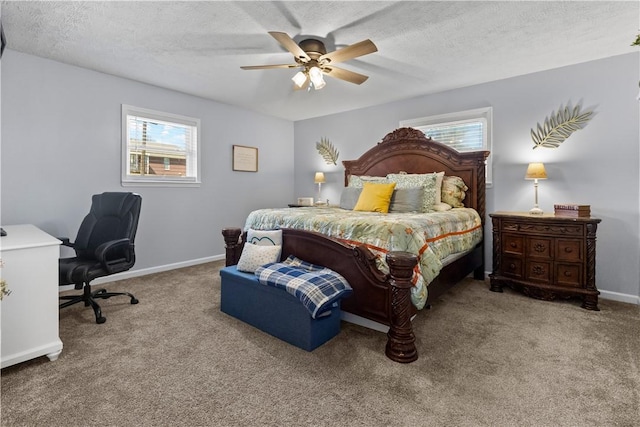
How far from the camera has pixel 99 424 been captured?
1398 mm

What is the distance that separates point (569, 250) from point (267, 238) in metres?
2.88

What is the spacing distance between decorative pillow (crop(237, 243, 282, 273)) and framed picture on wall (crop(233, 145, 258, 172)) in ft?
8.73

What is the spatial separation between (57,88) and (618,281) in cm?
616

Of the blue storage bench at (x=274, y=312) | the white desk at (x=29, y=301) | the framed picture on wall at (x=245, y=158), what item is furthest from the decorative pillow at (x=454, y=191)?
the white desk at (x=29, y=301)

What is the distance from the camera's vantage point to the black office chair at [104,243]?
2.53 meters

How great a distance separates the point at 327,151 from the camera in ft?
18.1

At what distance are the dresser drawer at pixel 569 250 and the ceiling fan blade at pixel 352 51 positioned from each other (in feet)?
8.34

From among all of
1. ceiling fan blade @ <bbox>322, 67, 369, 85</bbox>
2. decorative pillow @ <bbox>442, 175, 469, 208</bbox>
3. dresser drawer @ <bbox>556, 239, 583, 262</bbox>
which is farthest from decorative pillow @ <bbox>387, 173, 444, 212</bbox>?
ceiling fan blade @ <bbox>322, 67, 369, 85</bbox>

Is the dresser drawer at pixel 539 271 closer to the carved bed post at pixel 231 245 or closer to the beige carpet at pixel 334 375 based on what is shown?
the beige carpet at pixel 334 375

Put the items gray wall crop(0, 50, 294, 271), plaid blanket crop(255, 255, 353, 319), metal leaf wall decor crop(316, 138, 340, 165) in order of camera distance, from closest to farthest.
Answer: plaid blanket crop(255, 255, 353, 319) → gray wall crop(0, 50, 294, 271) → metal leaf wall decor crop(316, 138, 340, 165)

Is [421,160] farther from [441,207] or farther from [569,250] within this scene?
[569,250]

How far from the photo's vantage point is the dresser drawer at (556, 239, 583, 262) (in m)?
2.88

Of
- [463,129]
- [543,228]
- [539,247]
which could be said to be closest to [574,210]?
[543,228]

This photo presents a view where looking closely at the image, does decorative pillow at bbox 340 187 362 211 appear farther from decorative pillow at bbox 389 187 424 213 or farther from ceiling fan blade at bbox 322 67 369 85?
ceiling fan blade at bbox 322 67 369 85
